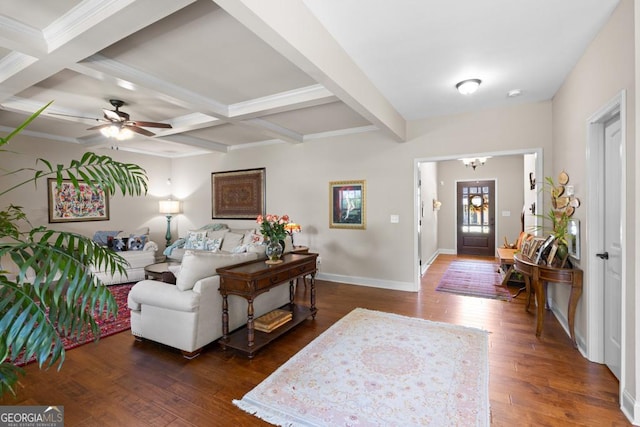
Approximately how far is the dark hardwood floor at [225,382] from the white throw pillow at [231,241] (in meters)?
2.64

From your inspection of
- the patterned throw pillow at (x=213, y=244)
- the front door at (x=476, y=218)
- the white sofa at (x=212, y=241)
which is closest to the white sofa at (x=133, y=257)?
the white sofa at (x=212, y=241)

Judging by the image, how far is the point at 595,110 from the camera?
100.0 inches

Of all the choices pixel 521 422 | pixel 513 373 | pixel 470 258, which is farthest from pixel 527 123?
pixel 470 258

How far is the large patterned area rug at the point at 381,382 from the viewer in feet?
6.51

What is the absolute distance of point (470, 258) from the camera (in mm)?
7926

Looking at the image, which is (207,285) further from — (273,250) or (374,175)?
(374,175)

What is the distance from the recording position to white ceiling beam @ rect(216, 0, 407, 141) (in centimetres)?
178

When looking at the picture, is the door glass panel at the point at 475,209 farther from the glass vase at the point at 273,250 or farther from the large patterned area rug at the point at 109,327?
the large patterned area rug at the point at 109,327

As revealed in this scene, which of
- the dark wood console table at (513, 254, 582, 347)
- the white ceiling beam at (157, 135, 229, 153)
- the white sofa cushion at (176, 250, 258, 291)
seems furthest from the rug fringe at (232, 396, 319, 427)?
the white ceiling beam at (157, 135, 229, 153)

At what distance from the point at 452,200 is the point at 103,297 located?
8789 mm

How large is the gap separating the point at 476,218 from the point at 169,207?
796 cm

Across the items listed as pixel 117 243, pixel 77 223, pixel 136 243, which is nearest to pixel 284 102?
pixel 136 243

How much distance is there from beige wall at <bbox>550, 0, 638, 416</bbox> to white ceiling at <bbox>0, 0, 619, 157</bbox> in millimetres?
176

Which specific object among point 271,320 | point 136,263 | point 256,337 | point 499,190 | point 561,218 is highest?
point 499,190
